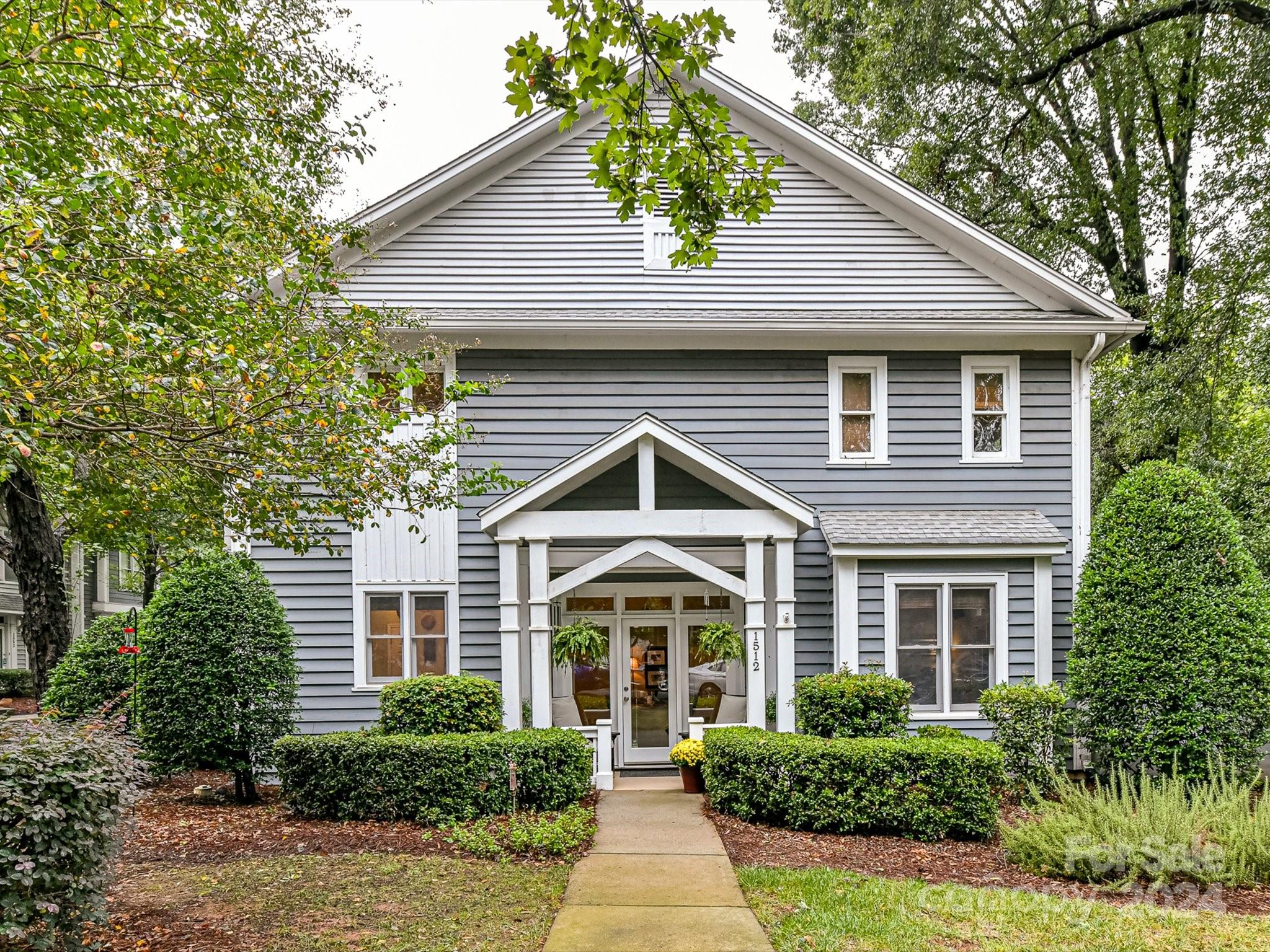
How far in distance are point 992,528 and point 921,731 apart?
2.75 metres

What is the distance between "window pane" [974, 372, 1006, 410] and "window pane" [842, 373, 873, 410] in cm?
146

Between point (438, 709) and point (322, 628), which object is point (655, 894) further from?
point (322, 628)

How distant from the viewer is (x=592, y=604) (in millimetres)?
11086

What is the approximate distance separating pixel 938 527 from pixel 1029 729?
8.42ft

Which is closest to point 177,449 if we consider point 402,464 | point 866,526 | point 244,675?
point 402,464

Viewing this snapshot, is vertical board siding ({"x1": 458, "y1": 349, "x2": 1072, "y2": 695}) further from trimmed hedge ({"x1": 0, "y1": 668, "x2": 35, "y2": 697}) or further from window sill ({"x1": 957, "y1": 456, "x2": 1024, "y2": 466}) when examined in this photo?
trimmed hedge ({"x1": 0, "y1": 668, "x2": 35, "y2": 697})

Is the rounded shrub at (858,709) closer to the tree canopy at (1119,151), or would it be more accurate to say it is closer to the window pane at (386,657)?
the window pane at (386,657)

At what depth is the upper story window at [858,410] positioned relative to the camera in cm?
1078

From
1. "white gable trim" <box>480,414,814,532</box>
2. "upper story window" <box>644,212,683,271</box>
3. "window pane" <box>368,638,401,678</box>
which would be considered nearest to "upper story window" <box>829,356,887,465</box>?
"white gable trim" <box>480,414,814,532</box>

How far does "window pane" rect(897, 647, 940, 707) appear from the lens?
10.2m

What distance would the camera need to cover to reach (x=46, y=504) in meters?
12.4

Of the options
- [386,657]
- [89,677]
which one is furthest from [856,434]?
[89,677]

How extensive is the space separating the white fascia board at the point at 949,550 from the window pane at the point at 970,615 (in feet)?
1.92

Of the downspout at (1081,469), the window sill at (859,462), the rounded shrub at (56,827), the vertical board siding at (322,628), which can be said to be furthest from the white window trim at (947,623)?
the rounded shrub at (56,827)
